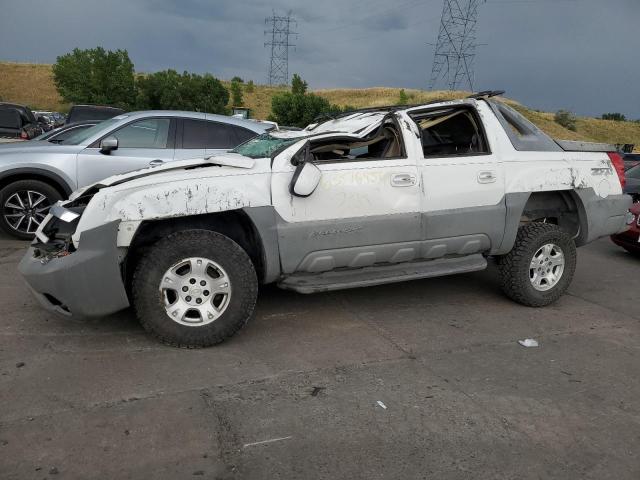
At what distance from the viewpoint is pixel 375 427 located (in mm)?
3125

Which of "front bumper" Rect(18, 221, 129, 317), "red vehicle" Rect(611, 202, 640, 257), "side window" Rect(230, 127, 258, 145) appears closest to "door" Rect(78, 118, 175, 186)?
"side window" Rect(230, 127, 258, 145)

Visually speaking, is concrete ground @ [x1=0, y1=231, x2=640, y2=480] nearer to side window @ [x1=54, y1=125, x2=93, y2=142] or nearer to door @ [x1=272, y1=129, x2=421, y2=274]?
door @ [x1=272, y1=129, x2=421, y2=274]

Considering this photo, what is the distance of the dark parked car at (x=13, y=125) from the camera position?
13398 mm

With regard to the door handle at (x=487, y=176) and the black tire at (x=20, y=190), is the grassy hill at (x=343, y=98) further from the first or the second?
the door handle at (x=487, y=176)

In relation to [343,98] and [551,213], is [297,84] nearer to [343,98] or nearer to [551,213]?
[343,98]

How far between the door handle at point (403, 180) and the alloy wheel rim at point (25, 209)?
4.82m

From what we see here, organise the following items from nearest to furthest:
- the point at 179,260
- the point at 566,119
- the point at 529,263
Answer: the point at 179,260 → the point at 529,263 → the point at 566,119

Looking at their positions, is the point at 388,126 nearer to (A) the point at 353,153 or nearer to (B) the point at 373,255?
(A) the point at 353,153

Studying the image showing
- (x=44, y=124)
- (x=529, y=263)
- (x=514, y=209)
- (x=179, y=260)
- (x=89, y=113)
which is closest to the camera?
(x=179, y=260)

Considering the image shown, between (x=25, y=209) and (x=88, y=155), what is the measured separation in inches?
44.7

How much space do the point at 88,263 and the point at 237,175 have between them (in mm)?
1231

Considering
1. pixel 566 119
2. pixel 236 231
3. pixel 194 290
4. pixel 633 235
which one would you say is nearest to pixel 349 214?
pixel 236 231

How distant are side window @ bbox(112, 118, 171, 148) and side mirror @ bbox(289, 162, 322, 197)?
12.2ft

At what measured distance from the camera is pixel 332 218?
437 cm
